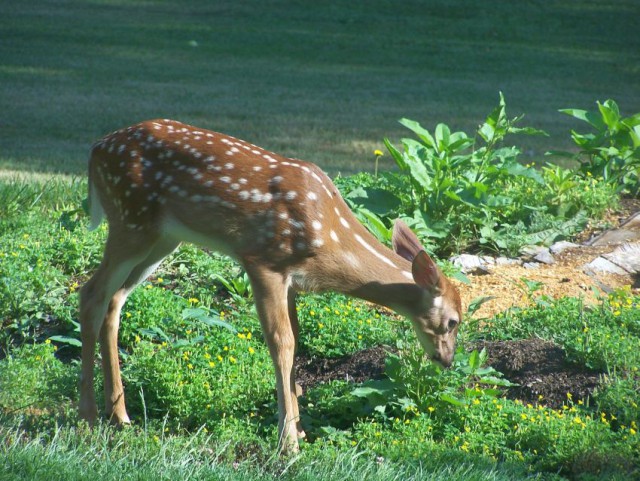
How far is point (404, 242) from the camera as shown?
5309mm

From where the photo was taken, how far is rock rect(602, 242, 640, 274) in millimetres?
7156

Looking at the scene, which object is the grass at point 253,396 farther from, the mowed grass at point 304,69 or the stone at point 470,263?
the mowed grass at point 304,69

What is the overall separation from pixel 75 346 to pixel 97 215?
861 mm

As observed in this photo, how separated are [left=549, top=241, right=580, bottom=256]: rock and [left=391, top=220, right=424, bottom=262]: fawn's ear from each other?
2396 mm

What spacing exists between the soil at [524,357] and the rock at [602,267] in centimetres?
6

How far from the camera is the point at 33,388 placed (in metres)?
5.45

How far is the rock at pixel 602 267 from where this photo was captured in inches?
280

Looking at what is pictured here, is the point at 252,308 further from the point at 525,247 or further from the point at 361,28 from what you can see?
the point at 361,28

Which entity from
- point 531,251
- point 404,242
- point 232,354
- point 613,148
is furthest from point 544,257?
point 232,354

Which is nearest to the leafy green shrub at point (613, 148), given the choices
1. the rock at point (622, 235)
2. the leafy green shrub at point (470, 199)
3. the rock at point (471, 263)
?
the leafy green shrub at point (470, 199)

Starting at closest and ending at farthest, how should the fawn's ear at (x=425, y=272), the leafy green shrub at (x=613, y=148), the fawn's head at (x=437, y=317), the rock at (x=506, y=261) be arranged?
the fawn's ear at (x=425, y=272)
the fawn's head at (x=437, y=317)
the rock at (x=506, y=261)
the leafy green shrub at (x=613, y=148)

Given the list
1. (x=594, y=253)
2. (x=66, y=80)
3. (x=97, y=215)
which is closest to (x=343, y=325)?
(x=97, y=215)

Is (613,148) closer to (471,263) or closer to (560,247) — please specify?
(560,247)

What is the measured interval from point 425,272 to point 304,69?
12.5m
